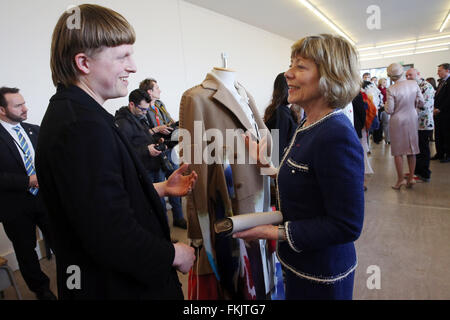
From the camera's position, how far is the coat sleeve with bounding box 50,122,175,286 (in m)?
0.63

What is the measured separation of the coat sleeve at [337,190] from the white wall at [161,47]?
2871mm

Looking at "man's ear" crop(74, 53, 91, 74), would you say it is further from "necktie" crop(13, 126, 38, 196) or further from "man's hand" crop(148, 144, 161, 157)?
"man's hand" crop(148, 144, 161, 157)

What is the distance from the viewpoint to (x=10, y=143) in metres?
1.94

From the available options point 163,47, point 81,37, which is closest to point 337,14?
point 163,47

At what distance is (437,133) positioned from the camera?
A: 5395 mm

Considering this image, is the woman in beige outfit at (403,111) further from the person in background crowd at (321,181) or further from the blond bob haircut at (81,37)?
the blond bob haircut at (81,37)

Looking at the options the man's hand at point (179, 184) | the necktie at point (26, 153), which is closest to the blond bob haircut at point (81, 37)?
the man's hand at point (179, 184)

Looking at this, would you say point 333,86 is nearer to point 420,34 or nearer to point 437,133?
point 437,133

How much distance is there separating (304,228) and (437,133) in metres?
6.12

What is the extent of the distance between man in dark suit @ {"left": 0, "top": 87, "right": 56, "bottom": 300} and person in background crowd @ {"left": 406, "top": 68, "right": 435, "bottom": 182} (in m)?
4.65

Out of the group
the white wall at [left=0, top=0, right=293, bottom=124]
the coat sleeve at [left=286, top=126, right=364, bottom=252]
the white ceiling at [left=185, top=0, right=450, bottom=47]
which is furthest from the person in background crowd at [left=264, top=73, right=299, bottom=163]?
the white ceiling at [left=185, top=0, right=450, bottom=47]

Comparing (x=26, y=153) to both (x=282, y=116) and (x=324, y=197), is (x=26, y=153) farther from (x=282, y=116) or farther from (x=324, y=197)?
(x=324, y=197)

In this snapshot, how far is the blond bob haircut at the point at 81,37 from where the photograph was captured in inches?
27.2

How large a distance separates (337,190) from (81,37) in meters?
0.81
